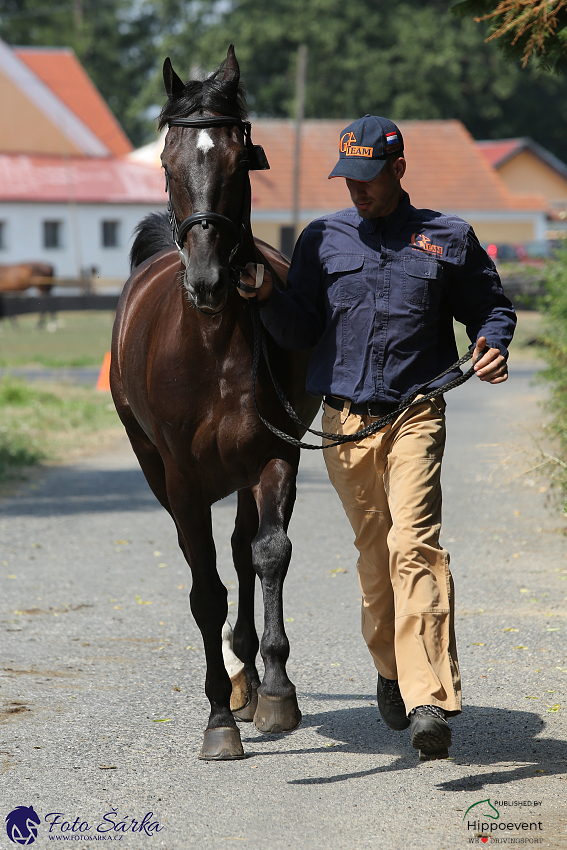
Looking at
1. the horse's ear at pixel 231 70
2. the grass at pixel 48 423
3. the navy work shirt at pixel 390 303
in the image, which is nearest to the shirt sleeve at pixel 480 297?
the navy work shirt at pixel 390 303

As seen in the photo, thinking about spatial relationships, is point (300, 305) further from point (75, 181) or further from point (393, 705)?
point (75, 181)

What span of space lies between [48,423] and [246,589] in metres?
10.2

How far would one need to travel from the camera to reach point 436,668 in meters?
3.88

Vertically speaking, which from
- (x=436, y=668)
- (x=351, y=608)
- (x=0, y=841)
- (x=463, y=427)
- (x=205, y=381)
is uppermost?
(x=205, y=381)

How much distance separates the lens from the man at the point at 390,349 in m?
3.97

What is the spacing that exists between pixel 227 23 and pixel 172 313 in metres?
58.9

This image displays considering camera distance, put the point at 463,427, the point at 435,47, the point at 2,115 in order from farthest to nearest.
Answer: the point at 435,47, the point at 2,115, the point at 463,427

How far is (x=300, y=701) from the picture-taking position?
495 cm

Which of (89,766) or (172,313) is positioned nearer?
(89,766)

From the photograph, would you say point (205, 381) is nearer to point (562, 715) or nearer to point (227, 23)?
point (562, 715)

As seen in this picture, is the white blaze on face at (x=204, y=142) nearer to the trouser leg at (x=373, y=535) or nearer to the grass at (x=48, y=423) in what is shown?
the trouser leg at (x=373, y=535)

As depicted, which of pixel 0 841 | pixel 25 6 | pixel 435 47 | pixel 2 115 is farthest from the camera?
pixel 25 6

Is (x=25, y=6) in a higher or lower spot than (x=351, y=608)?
higher

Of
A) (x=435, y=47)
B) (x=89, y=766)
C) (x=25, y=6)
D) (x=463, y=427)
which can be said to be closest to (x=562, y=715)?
(x=89, y=766)
